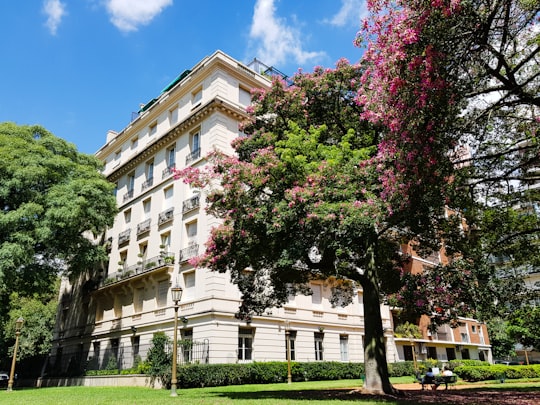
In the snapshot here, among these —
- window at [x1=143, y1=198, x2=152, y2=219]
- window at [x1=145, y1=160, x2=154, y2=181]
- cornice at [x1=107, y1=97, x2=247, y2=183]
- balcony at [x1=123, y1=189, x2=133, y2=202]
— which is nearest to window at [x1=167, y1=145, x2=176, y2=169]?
cornice at [x1=107, y1=97, x2=247, y2=183]

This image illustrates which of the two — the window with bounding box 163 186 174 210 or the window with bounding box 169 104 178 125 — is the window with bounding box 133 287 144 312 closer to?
the window with bounding box 163 186 174 210

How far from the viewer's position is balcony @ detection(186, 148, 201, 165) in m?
27.2

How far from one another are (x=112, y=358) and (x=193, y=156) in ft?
45.3

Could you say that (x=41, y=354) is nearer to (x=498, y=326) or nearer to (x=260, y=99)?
(x=260, y=99)

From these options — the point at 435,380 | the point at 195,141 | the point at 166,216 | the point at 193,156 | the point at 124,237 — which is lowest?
the point at 435,380

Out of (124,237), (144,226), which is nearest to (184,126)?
(144,226)

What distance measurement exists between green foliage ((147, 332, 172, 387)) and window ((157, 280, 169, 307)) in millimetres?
5407

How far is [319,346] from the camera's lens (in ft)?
92.9

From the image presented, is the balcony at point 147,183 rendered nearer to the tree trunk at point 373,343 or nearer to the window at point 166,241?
the window at point 166,241

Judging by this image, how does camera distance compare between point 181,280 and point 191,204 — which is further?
point 191,204

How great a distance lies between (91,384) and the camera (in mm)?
25969

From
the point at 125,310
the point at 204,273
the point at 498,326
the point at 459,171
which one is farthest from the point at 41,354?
the point at 498,326

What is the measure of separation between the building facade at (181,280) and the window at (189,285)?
6 cm

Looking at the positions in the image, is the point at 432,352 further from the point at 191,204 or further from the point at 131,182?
the point at 131,182
